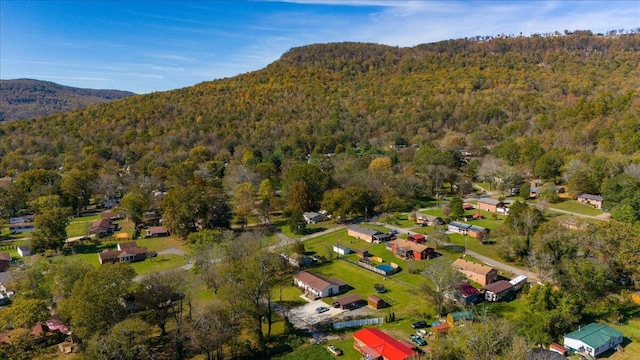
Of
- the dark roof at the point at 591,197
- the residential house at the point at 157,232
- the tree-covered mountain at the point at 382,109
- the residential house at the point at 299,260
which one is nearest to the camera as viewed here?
the residential house at the point at 299,260

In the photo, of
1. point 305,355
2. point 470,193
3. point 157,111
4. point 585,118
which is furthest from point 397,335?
point 157,111

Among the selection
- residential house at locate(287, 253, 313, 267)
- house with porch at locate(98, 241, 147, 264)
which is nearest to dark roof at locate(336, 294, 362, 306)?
residential house at locate(287, 253, 313, 267)

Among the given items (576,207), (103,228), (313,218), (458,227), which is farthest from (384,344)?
(576,207)

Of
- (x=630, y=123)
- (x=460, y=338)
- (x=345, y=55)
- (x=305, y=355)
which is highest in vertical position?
(x=345, y=55)

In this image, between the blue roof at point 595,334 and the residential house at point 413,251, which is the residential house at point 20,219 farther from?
the blue roof at point 595,334

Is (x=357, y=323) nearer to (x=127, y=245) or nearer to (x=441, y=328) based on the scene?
(x=441, y=328)

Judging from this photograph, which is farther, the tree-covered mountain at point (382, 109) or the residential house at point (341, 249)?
the tree-covered mountain at point (382, 109)

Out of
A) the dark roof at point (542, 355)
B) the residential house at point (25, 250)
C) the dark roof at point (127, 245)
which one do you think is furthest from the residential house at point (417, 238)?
the residential house at point (25, 250)

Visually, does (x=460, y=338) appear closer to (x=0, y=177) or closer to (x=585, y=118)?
(x=585, y=118)
